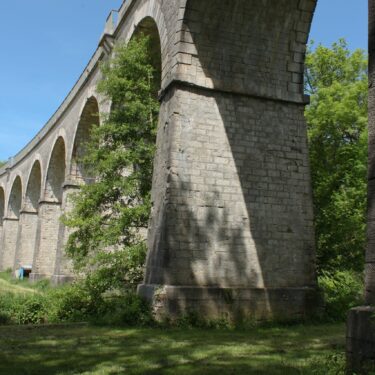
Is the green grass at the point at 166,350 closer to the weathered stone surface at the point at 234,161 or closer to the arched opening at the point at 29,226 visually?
the weathered stone surface at the point at 234,161

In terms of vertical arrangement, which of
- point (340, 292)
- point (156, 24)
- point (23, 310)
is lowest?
point (23, 310)

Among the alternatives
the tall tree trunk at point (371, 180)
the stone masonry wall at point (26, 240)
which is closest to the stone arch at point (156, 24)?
the tall tree trunk at point (371, 180)

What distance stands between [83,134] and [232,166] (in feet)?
38.0

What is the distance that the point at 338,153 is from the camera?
14.8 meters

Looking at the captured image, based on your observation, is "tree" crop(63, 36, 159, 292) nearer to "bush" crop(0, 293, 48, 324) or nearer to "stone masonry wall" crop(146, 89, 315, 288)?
"bush" crop(0, 293, 48, 324)

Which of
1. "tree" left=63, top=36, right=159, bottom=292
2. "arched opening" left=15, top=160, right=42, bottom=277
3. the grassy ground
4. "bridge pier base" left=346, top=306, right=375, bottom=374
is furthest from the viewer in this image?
"arched opening" left=15, top=160, right=42, bottom=277

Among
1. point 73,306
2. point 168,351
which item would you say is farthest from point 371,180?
point 73,306

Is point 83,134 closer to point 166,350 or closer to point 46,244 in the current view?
point 46,244

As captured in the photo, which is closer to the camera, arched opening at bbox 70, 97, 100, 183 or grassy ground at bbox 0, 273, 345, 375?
→ grassy ground at bbox 0, 273, 345, 375

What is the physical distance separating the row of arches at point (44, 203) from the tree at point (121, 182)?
6.76 feet

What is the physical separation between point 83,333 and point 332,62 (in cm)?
1666

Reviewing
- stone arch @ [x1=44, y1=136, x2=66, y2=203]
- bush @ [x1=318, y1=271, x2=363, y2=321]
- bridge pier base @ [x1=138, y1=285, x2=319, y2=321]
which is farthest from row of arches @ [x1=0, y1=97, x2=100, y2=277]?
bush @ [x1=318, y1=271, x2=363, y2=321]

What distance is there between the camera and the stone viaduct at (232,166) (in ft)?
26.3

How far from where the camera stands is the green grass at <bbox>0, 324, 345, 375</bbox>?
4.57m
